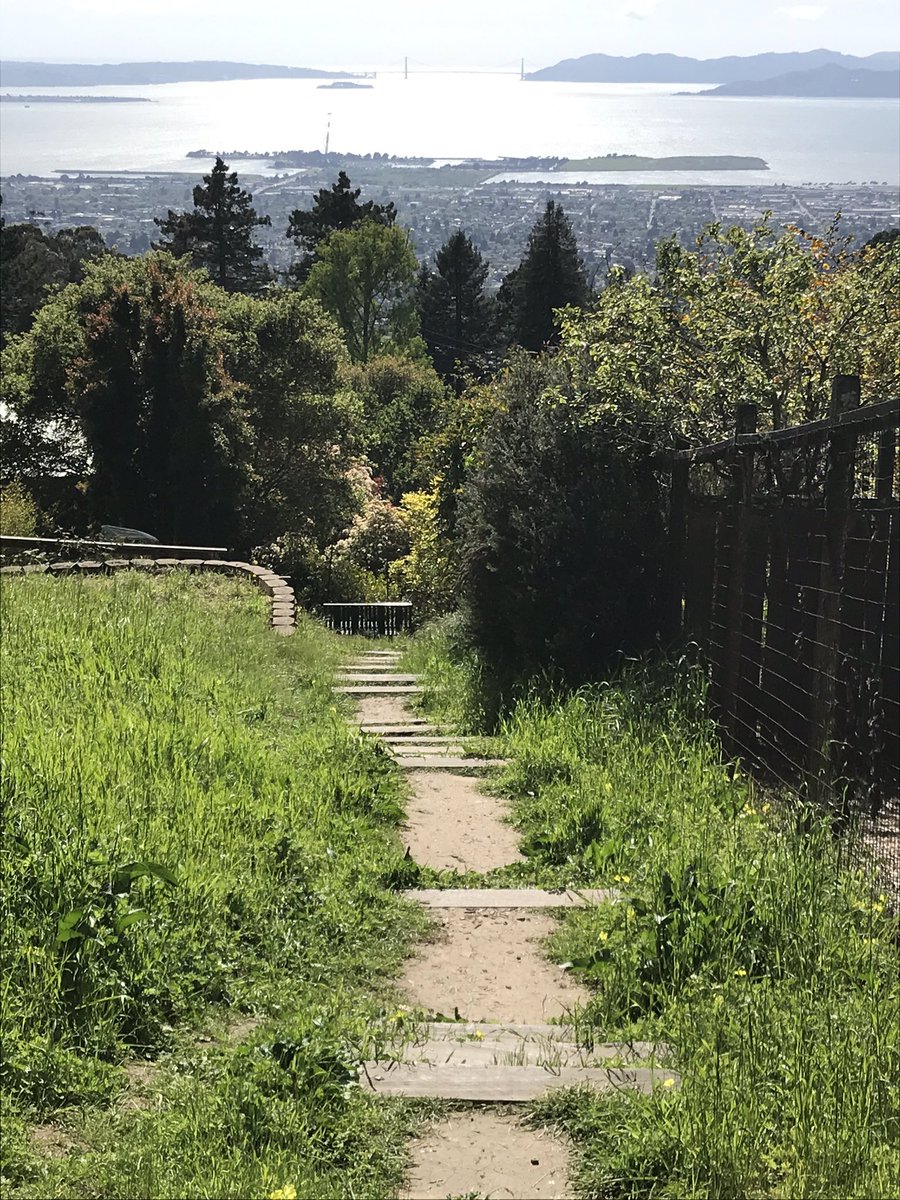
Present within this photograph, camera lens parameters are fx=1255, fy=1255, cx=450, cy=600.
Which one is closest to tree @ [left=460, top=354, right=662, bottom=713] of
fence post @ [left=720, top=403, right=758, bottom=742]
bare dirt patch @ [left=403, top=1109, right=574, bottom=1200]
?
fence post @ [left=720, top=403, right=758, bottom=742]

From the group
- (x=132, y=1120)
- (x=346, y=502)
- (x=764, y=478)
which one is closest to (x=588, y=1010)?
(x=132, y=1120)

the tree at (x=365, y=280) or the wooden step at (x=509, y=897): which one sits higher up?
the tree at (x=365, y=280)

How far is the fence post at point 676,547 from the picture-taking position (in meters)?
9.16

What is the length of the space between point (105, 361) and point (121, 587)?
14.1 metres

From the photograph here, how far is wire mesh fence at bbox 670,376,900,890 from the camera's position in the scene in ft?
16.9

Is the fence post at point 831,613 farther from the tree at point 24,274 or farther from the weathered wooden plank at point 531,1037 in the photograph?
the tree at point 24,274

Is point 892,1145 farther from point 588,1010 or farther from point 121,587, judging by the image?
point 121,587

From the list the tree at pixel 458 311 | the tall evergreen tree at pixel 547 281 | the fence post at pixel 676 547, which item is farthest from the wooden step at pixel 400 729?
the tree at pixel 458 311

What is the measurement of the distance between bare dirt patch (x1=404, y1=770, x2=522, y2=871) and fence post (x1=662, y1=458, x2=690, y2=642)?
99.2 inches

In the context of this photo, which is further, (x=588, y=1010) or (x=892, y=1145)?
(x=588, y=1010)

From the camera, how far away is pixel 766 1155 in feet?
9.82

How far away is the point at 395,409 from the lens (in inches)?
1912

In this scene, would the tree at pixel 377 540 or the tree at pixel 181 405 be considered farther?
the tree at pixel 377 540

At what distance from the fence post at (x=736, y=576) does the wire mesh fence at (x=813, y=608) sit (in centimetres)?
1
